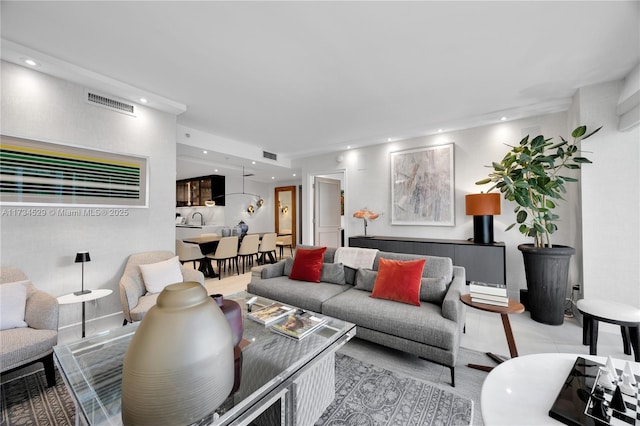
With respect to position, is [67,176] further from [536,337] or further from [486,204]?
[536,337]

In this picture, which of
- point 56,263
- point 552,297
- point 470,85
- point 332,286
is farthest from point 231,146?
point 552,297

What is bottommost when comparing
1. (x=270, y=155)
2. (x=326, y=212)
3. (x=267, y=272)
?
(x=267, y=272)

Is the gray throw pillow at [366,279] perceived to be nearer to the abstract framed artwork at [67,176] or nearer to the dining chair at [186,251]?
the abstract framed artwork at [67,176]

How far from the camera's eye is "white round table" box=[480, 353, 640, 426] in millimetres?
937

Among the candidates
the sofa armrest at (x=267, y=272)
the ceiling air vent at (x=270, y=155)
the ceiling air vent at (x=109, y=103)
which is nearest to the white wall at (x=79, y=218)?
the ceiling air vent at (x=109, y=103)

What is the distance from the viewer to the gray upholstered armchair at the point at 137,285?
2422 mm

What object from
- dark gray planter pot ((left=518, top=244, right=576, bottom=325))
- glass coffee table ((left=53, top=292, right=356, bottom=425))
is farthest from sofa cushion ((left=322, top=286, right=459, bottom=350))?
dark gray planter pot ((left=518, top=244, right=576, bottom=325))

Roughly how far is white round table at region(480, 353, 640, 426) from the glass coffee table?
840 mm

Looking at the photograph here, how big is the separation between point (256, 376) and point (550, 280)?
3411 millimetres

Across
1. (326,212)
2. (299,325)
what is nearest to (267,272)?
(299,325)

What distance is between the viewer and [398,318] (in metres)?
2.14

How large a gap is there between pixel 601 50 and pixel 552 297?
2545mm

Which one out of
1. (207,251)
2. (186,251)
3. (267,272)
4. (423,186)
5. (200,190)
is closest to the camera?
(267,272)

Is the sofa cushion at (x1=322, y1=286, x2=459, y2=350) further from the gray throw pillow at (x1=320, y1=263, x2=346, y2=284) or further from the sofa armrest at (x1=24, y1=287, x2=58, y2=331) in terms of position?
the sofa armrest at (x1=24, y1=287, x2=58, y2=331)
